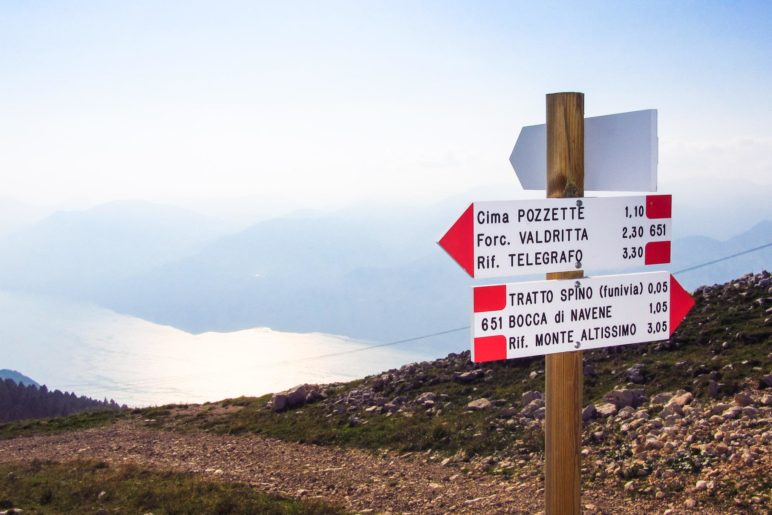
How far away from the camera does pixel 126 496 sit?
14.5 metres

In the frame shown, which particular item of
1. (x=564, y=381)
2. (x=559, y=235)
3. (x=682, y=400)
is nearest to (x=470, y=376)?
(x=682, y=400)

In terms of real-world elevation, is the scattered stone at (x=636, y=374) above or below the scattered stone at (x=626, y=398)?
above

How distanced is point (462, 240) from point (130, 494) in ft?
38.6

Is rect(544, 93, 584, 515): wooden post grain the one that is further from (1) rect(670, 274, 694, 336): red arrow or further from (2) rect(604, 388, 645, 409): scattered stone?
(2) rect(604, 388, 645, 409): scattered stone

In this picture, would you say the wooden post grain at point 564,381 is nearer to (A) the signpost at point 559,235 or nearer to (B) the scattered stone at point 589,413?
(A) the signpost at point 559,235

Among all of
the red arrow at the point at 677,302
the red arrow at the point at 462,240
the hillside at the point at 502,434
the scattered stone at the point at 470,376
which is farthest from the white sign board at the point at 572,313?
the scattered stone at the point at 470,376

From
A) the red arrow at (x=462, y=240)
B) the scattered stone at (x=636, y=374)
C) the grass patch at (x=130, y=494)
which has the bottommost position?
the grass patch at (x=130, y=494)

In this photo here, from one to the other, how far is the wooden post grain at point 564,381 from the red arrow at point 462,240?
0.95 metres

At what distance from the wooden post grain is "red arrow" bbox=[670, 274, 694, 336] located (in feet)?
3.30

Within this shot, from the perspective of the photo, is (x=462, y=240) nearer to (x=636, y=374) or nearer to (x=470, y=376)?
(x=636, y=374)

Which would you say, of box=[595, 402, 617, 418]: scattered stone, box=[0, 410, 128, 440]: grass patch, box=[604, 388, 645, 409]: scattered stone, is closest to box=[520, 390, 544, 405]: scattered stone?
box=[604, 388, 645, 409]: scattered stone

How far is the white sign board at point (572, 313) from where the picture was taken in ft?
18.9

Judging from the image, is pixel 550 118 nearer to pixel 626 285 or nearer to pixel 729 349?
pixel 626 285

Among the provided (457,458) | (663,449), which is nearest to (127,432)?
(457,458)
